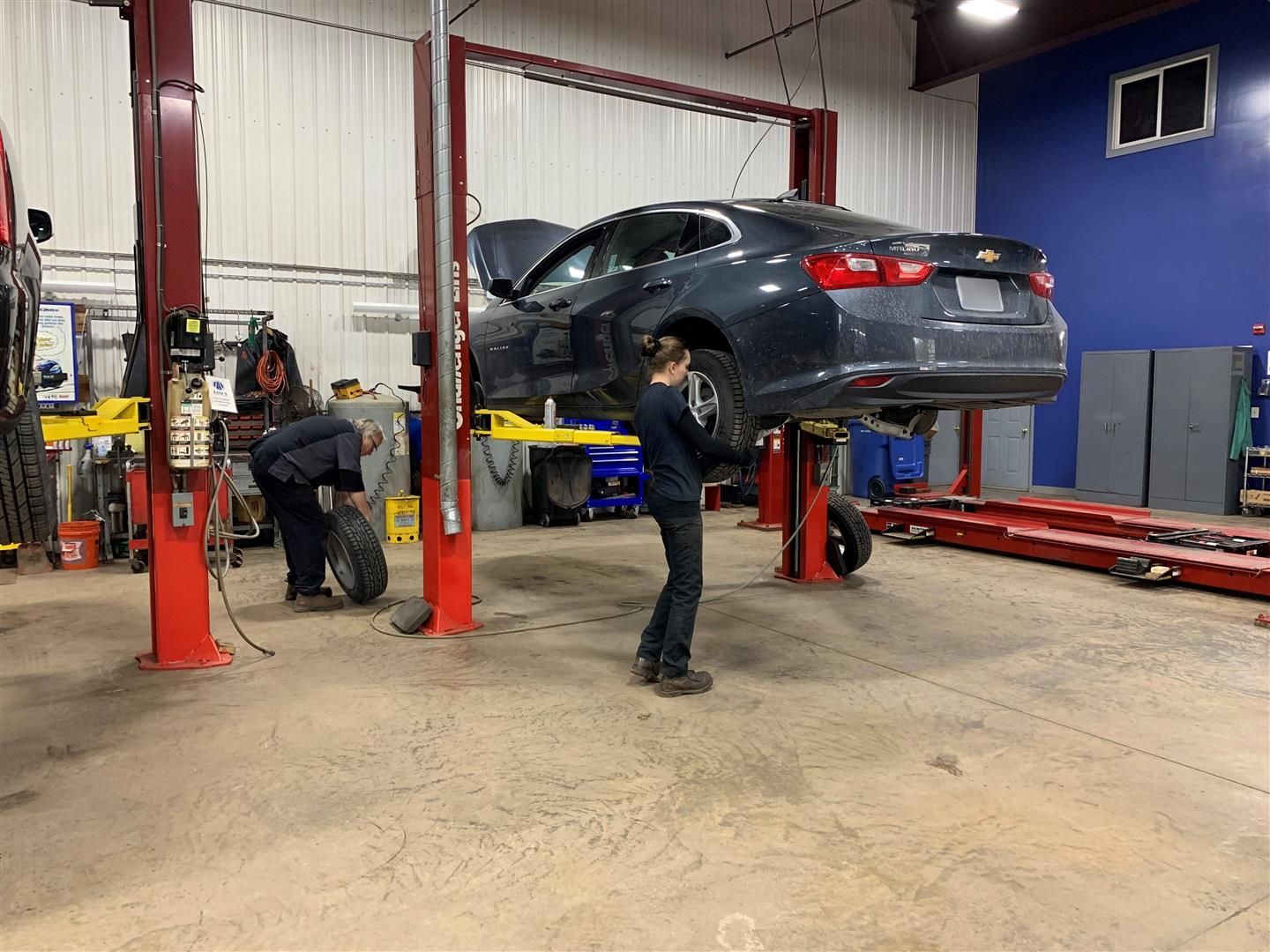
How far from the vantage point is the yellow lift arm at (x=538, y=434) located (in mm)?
4582

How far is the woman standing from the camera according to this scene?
11.9 feet

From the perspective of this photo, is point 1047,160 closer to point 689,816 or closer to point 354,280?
point 354,280

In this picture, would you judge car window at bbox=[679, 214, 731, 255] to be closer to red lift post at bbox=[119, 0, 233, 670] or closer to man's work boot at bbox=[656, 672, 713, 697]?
man's work boot at bbox=[656, 672, 713, 697]

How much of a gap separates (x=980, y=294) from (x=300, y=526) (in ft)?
13.4

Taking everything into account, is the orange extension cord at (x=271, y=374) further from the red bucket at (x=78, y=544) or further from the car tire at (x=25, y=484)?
the car tire at (x=25, y=484)

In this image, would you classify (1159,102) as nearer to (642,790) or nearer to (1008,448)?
(1008,448)

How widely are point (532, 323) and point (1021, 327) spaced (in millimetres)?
2917

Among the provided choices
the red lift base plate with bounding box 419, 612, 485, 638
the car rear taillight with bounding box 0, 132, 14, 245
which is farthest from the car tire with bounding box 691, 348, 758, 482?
the car rear taillight with bounding box 0, 132, 14, 245

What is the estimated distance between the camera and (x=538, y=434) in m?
4.66

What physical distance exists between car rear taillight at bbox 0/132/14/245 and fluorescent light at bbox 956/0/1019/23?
429 inches

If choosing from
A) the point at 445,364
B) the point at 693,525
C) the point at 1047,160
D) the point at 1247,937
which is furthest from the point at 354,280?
the point at 1047,160

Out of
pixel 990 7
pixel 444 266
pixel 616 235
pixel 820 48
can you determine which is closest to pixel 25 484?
pixel 444 266

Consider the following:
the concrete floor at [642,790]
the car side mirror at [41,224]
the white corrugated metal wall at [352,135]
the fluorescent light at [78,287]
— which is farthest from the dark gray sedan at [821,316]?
the fluorescent light at [78,287]

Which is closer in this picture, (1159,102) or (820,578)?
(820,578)
